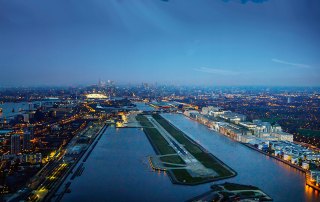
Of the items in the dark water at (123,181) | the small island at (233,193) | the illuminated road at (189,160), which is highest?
the illuminated road at (189,160)

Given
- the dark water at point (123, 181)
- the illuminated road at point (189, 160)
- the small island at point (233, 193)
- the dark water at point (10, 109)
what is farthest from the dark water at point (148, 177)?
the dark water at point (10, 109)

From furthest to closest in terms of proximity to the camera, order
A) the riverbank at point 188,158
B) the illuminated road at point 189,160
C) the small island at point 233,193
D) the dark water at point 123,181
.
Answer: the illuminated road at point 189,160
the riverbank at point 188,158
the dark water at point 123,181
the small island at point 233,193

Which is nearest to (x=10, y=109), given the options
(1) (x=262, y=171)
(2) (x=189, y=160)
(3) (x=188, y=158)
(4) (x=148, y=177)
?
(3) (x=188, y=158)

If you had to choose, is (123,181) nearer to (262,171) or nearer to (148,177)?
(148,177)

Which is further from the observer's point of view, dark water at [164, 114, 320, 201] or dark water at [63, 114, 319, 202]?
dark water at [164, 114, 320, 201]

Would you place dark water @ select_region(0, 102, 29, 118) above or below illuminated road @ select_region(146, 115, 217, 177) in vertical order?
below

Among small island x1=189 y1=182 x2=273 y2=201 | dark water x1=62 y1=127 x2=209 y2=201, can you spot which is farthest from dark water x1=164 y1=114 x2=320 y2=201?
dark water x1=62 y1=127 x2=209 y2=201

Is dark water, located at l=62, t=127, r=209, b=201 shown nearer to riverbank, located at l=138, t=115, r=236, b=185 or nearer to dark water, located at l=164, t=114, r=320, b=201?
riverbank, located at l=138, t=115, r=236, b=185

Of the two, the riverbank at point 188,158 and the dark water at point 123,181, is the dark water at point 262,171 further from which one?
the dark water at point 123,181
